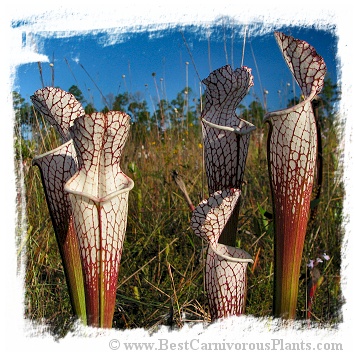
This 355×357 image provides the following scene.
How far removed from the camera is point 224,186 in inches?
37.4

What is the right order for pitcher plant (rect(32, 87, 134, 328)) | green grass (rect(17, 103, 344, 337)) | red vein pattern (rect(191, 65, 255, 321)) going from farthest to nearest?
1. green grass (rect(17, 103, 344, 337))
2. red vein pattern (rect(191, 65, 255, 321))
3. pitcher plant (rect(32, 87, 134, 328))

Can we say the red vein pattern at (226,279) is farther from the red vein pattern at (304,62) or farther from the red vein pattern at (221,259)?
the red vein pattern at (304,62)

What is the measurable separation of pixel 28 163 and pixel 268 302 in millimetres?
1527

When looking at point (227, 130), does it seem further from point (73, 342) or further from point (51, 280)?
point (51, 280)

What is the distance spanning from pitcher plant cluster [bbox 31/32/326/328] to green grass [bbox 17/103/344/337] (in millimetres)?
293

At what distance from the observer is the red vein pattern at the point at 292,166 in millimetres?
811

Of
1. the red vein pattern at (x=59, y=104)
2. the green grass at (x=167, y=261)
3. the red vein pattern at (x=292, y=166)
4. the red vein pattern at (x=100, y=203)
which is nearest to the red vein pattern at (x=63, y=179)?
the red vein pattern at (x=59, y=104)

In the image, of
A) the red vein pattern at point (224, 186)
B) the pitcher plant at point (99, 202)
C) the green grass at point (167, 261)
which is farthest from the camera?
the green grass at point (167, 261)

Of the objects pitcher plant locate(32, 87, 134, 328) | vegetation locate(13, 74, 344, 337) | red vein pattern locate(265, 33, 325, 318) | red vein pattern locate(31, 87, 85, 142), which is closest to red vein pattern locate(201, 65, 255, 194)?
red vein pattern locate(265, 33, 325, 318)

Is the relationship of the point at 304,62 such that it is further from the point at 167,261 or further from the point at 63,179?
the point at 167,261

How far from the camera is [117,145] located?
805 mm

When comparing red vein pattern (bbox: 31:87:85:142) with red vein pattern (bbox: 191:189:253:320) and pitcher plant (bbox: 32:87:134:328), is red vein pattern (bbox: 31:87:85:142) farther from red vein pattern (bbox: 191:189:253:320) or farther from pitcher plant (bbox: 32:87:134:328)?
red vein pattern (bbox: 191:189:253:320)

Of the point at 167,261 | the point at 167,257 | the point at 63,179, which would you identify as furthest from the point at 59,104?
the point at 167,257

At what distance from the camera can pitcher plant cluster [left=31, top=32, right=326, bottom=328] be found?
31.7 inches
